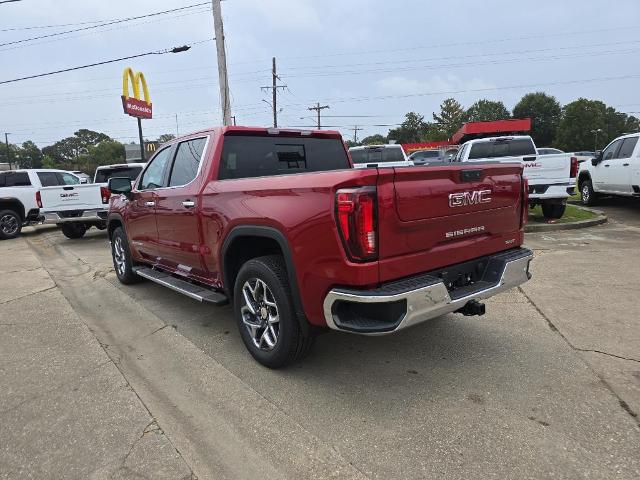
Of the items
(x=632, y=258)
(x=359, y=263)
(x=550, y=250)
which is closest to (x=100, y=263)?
(x=359, y=263)

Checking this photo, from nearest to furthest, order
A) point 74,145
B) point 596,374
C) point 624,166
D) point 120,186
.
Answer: point 596,374 → point 120,186 → point 624,166 → point 74,145

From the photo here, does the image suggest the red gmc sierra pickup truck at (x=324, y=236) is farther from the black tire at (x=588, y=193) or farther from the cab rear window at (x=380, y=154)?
the black tire at (x=588, y=193)

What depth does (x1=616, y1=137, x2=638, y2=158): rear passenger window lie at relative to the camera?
34.5 feet

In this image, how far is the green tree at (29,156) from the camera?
107 metres

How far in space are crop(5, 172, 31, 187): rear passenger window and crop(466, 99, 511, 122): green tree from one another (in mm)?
102491

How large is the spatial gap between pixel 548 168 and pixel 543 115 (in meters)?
99.7

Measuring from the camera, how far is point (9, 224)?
12.7 metres

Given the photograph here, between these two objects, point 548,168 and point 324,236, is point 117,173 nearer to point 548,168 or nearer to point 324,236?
point 548,168

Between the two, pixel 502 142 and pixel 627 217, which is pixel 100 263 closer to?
pixel 502 142

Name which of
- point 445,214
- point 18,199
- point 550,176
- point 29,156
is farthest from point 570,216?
point 29,156

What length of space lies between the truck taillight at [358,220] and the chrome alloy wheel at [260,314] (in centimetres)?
88

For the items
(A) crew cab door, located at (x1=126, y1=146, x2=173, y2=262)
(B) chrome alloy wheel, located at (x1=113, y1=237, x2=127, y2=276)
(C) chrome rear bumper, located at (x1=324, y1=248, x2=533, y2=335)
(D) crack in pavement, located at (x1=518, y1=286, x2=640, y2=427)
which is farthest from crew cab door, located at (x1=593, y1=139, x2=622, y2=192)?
(B) chrome alloy wheel, located at (x1=113, y1=237, x2=127, y2=276)

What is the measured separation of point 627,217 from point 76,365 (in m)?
11.8

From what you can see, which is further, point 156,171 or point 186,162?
point 156,171
